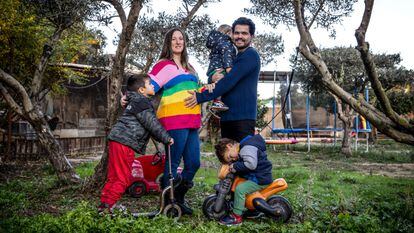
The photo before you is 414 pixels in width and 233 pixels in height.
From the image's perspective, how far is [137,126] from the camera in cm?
426

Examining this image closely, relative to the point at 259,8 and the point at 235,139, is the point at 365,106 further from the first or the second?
the point at 259,8

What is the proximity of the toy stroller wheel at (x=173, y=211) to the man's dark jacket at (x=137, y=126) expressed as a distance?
670 mm

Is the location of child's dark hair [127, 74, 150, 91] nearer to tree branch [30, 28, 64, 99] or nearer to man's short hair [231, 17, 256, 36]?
man's short hair [231, 17, 256, 36]

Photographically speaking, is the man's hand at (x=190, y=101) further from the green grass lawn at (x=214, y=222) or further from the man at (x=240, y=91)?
the green grass lawn at (x=214, y=222)

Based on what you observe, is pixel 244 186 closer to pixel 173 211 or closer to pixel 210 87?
pixel 173 211

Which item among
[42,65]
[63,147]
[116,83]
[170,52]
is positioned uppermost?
[42,65]

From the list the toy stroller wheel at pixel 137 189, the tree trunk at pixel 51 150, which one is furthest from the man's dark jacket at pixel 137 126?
the tree trunk at pixel 51 150

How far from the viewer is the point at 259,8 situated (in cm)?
1129

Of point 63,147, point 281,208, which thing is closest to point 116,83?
point 281,208

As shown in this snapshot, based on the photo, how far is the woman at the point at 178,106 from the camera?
4.35 metres

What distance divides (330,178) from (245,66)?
514 centimetres

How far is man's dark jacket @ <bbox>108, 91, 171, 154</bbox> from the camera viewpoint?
4180 millimetres

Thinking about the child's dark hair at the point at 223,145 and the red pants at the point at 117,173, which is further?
the child's dark hair at the point at 223,145

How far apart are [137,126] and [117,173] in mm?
528
